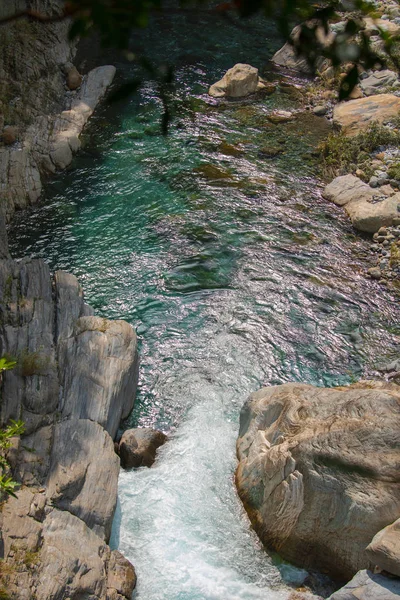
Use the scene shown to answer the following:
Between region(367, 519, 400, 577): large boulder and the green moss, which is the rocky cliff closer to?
region(367, 519, 400, 577): large boulder

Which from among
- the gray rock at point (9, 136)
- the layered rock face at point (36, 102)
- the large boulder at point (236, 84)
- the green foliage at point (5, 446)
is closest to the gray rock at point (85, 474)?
the green foliage at point (5, 446)

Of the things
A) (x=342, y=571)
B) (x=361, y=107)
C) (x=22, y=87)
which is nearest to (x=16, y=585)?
(x=342, y=571)

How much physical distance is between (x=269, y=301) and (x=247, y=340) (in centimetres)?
114

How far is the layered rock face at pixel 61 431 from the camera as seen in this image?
6.57 metres

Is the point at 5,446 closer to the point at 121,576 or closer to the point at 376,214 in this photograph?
the point at 121,576

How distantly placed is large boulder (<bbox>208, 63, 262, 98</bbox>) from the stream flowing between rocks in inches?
16.1

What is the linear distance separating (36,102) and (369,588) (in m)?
14.1

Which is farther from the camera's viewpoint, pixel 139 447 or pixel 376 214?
pixel 376 214

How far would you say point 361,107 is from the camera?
16.9 metres

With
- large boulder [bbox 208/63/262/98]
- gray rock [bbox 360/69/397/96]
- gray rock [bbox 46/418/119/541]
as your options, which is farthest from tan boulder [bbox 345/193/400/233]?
gray rock [bbox 46/418/119/541]

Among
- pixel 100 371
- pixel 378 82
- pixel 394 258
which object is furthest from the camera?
pixel 378 82

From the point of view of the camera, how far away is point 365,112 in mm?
16672

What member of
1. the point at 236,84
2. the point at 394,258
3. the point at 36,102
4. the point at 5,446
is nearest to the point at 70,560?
the point at 5,446

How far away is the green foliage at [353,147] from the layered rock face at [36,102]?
6.10 m
